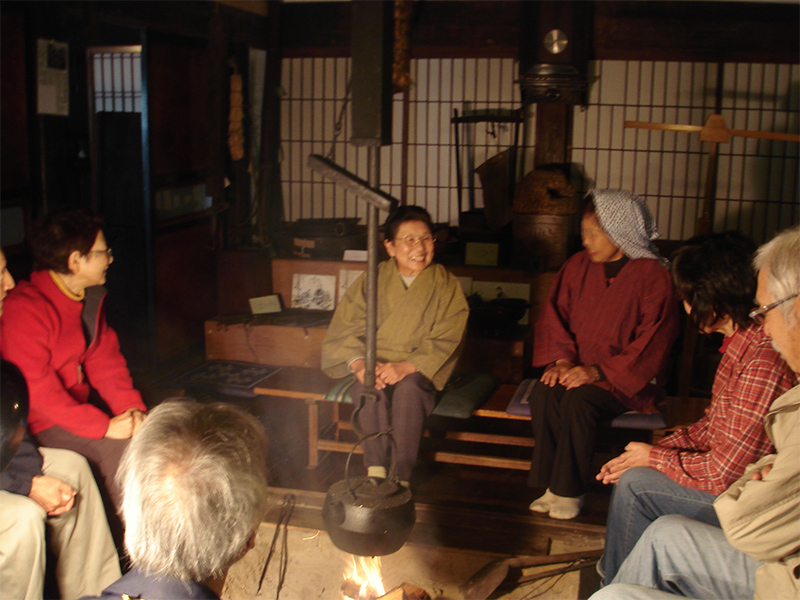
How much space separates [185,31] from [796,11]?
4.14m

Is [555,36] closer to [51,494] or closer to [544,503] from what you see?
[544,503]

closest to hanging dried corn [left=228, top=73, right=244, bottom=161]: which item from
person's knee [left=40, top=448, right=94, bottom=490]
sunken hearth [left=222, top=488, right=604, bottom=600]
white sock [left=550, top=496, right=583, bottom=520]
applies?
sunken hearth [left=222, top=488, right=604, bottom=600]

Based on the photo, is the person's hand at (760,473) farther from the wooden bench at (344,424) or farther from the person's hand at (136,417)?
the person's hand at (136,417)

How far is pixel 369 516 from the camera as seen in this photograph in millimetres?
2178

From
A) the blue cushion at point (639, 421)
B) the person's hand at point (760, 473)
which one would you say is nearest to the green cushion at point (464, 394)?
the blue cushion at point (639, 421)

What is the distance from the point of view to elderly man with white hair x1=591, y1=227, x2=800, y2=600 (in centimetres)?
177

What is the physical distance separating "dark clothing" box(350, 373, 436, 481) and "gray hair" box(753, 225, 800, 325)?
1.75 m

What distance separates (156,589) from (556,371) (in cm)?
225

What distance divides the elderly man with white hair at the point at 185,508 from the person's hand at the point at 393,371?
1.83 m

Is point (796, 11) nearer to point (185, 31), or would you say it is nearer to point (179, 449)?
point (185, 31)

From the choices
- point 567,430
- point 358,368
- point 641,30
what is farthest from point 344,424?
point 641,30

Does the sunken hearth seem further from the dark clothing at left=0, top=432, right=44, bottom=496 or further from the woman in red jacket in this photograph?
the dark clothing at left=0, top=432, right=44, bottom=496

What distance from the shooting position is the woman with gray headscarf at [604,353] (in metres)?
3.26

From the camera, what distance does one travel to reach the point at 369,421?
3.38 meters
